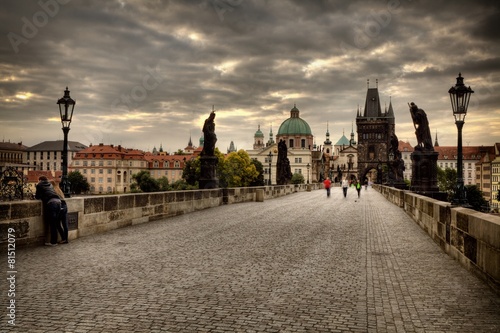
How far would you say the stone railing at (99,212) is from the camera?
8367 mm

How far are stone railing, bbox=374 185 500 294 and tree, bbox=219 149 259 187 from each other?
86069 millimetres

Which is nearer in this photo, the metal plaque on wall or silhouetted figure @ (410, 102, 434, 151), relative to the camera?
the metal plaque on wall

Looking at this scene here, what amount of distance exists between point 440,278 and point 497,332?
2190 millimetres

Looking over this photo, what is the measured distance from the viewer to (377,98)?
5881 inches

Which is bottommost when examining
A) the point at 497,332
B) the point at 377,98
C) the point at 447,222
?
the point at 497,332

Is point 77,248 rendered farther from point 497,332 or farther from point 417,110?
point 417,110

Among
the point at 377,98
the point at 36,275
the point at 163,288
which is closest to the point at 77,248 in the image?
the point at 36,275

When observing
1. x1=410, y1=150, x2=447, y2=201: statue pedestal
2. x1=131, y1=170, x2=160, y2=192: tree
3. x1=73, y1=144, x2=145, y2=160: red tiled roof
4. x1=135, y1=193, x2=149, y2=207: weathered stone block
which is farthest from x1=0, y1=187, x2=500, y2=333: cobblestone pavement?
x1=73, y1=144, x2=145, y2=160: red tiled roof

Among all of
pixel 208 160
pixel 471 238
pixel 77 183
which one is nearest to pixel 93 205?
pixel 471 238

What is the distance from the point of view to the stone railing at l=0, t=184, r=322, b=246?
329 inches

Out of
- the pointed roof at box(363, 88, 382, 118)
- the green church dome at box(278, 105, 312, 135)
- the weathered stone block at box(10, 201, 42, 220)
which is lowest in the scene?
the weathered stone block at box(10, 201, 42, 220)

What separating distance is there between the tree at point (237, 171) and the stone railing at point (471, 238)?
86069 millimetres

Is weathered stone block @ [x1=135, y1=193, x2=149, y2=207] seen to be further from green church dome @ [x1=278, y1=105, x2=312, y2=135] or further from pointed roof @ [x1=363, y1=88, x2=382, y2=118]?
green church dome @ [x1=278, y1=105, x2=312, y2=135]

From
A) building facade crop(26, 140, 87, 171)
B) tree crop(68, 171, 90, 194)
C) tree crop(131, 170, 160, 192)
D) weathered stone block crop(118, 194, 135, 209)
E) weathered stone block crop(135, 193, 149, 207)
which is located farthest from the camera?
building facade crop(26, 140, 87, 171)
